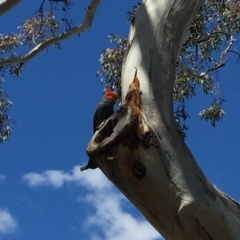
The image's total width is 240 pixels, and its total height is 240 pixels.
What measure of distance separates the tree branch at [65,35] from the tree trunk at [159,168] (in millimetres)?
2522

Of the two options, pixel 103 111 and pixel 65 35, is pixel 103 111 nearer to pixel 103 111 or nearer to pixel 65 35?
pixel 103 111

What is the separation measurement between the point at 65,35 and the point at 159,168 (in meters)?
3.61

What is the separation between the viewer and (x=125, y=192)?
2533mm

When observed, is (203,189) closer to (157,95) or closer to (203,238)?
(203,238)

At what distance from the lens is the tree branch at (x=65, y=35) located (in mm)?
5223

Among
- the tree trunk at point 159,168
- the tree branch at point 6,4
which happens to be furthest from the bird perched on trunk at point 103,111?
the tree branch at point 6,4

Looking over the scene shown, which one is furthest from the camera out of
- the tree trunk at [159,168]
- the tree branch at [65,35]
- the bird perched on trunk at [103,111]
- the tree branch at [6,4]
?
the tree branch at [65,35]

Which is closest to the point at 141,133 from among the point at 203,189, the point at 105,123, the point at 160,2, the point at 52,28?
the point at 105,123

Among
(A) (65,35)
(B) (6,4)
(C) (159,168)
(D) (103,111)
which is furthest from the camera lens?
(A) (65,35)

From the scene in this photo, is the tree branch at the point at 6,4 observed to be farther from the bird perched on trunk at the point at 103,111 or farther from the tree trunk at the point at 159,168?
the tree trunk at the point at 159,168

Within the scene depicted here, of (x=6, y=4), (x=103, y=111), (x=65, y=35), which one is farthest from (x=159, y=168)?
(x=65, y=35)

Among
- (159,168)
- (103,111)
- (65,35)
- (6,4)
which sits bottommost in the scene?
(159,168)

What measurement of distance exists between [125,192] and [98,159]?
182mm

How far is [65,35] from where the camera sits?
→ 19.2ft
